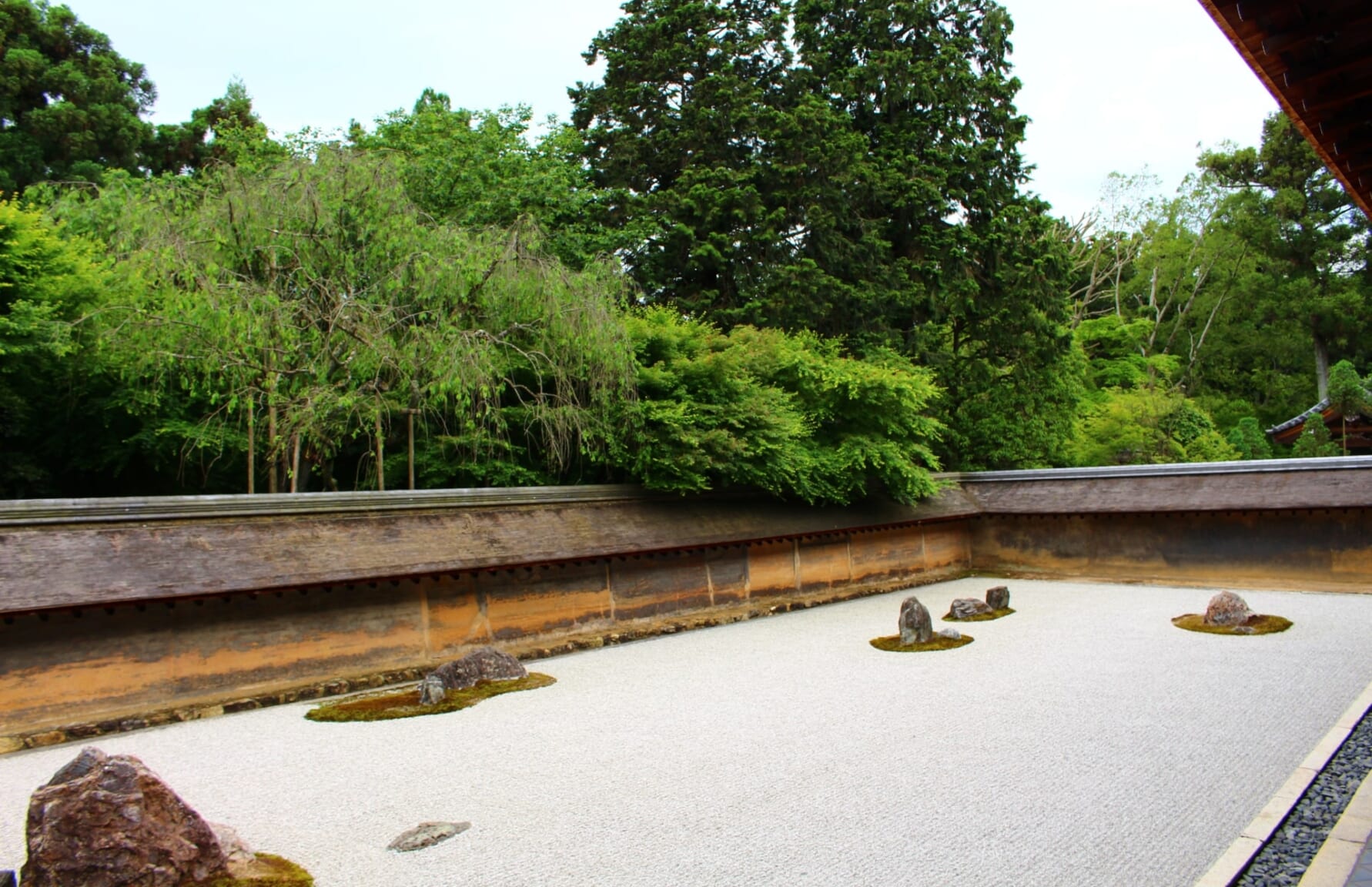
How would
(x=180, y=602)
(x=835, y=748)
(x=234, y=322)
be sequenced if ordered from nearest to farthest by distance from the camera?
(x=835, y=748) < (x=180, y=602) < (x=234, y=322)

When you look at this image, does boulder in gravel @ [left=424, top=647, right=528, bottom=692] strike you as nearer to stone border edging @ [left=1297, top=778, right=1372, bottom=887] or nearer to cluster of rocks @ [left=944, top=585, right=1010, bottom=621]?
cluster of rocks @ [left=944, top=585, right=1010, bottom=621]

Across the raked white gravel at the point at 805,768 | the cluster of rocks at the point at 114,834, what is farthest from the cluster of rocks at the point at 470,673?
the cluster of rocks at the point at 114,834

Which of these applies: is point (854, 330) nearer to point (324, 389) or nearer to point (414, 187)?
point (414, 187)

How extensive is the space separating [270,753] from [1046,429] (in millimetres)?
20200

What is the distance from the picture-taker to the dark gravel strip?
A: 421 centimetres

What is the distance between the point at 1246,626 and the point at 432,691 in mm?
9697

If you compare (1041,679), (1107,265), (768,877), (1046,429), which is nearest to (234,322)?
(768,877)

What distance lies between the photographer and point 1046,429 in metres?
22.6

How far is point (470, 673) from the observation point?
9109 mm

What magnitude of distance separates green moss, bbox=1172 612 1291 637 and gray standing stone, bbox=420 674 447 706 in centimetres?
902

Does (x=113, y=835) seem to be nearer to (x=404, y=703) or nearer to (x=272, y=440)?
(x=404, y=703)

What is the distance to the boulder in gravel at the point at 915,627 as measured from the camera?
35.4 ft

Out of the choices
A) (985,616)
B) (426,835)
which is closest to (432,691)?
(426,835)

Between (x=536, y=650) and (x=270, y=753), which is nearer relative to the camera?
(x=270, y=753)
